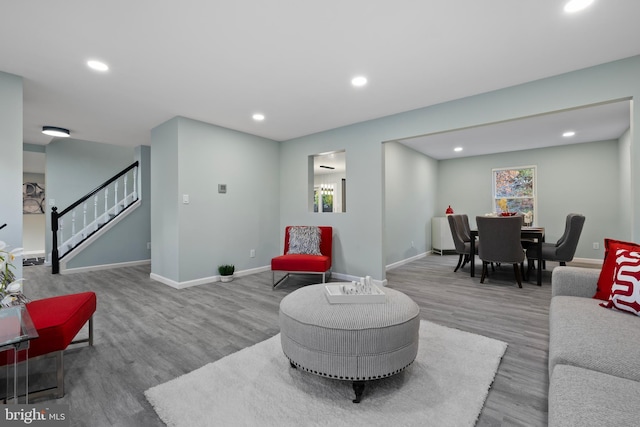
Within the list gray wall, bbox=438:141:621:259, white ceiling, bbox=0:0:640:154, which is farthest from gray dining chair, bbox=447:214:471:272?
white ceiling, bbox=0:0:640:154

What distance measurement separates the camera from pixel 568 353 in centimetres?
133

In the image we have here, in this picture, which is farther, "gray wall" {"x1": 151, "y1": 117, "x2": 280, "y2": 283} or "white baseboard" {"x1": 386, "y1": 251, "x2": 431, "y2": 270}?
"white baseboard" {"x1": 386, "y1": 251, "x2": 431, "y2": 270}

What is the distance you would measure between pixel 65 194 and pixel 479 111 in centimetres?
779

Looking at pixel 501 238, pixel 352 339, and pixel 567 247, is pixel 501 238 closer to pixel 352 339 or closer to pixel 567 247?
pixel 567 247

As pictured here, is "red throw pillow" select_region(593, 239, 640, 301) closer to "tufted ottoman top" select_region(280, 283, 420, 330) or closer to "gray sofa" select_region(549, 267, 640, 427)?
"gray sofa" select_region(549, 267, 640, 427)

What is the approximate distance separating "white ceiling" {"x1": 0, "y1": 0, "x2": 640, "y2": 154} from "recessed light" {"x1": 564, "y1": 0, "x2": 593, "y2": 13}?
0.19ft

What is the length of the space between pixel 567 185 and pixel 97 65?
813 centimetres

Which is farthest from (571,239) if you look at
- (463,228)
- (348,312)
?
(348,312)

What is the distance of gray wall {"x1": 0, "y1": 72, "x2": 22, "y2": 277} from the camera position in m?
2.66

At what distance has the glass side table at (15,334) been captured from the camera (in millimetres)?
1245

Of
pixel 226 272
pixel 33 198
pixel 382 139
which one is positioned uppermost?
pixel 382 139

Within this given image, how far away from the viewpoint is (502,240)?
4.12m

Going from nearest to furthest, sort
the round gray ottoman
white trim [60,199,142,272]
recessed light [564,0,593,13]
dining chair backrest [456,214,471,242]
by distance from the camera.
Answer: the round gray ottoman, recessed light [564,0,593,13], white trim [60,199,142,272], dining chair backrest [456,214,471,242]

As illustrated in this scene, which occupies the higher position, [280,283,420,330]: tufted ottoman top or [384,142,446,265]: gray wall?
[384,142,446,265]: gray wall
